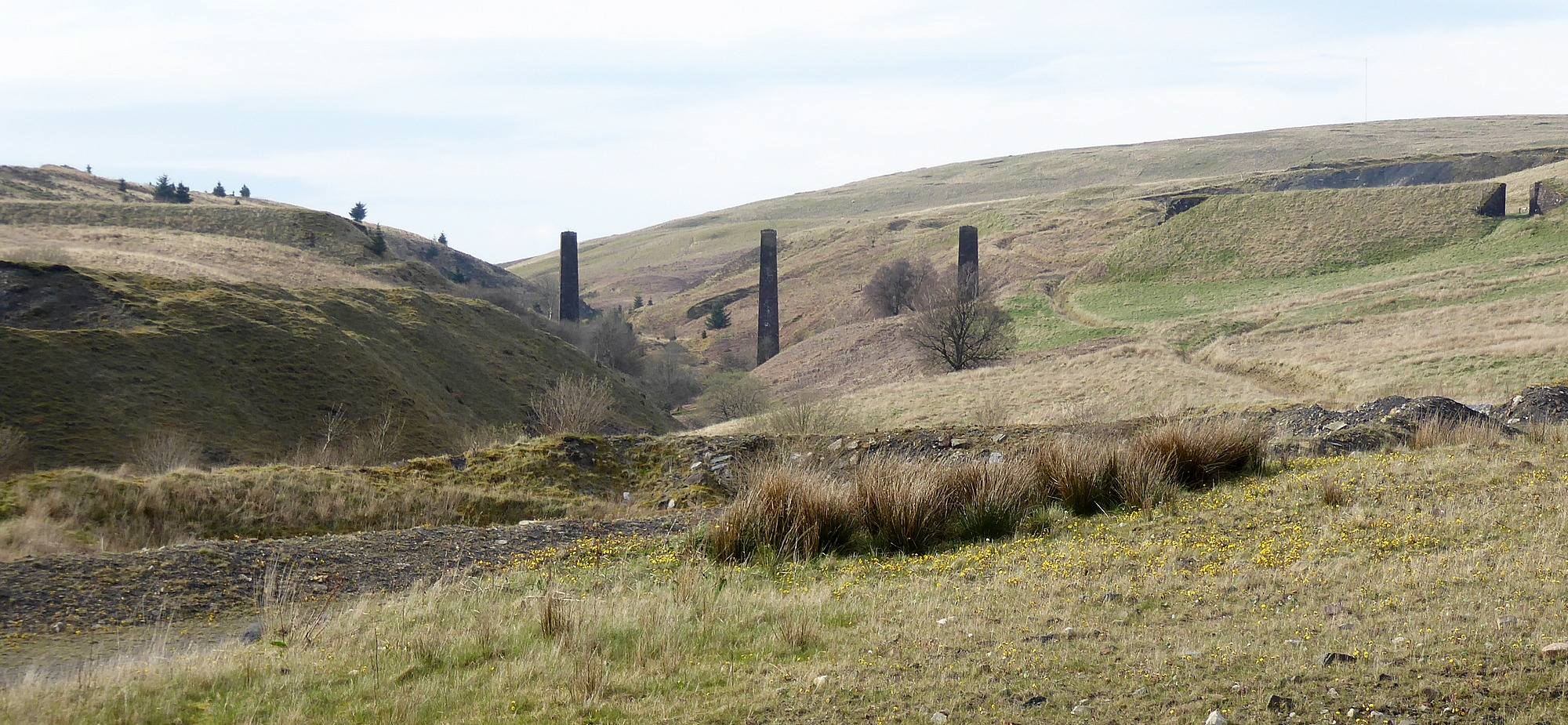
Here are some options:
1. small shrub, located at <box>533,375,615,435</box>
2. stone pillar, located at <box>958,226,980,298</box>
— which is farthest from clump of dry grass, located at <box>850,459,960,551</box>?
stone pillar, located at <box>958,226,980,298</box>

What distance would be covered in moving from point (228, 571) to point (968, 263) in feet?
165

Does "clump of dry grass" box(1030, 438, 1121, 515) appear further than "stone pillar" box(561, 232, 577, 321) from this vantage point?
No

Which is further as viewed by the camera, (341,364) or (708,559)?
(341,364)

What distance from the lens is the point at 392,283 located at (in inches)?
2039

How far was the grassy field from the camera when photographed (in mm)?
5000

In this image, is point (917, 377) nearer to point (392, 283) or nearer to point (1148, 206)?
point (392, 283)

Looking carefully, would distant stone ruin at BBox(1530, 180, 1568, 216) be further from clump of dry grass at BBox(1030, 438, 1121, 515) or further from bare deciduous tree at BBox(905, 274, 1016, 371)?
clump of dry grass at BBox(1030, 438, 1121, 515)

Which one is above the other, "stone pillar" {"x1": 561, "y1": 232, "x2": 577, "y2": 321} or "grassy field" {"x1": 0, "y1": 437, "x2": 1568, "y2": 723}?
"stone pillar" {"x1": 561, "y1": 232, "x2": 577, "y2": 321}

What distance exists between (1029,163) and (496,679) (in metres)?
175

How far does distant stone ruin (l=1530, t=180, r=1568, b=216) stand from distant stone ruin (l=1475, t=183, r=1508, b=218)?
1239mm

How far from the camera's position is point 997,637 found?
6.12 metres

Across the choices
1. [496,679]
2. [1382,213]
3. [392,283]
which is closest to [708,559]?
[496,679]

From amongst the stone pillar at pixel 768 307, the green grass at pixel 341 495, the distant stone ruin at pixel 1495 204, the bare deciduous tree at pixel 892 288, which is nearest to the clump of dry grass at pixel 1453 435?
the green grass at pixel 341 495

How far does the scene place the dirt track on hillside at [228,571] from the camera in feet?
25.3
